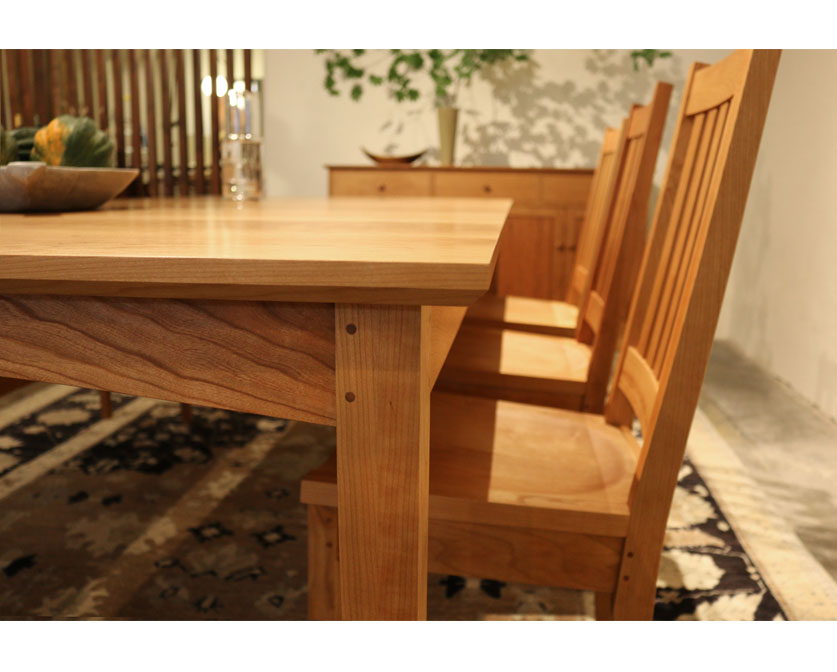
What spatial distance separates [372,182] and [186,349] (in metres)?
2.94

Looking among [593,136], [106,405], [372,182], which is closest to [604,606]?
[106,405]

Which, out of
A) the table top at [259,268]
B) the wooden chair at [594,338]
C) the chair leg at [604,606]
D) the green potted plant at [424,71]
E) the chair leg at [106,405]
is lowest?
the chair leg at [106,405]

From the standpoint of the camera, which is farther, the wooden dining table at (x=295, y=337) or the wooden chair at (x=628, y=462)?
the wooden chair at (x=628, y=462)

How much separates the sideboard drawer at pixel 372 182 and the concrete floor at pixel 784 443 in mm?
1619

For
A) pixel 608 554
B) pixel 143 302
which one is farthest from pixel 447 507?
pixel 143 302

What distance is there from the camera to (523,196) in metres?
3.37

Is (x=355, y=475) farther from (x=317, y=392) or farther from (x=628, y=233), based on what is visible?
(x=628, y=233)

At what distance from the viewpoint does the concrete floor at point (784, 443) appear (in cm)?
177

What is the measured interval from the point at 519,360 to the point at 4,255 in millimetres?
1149

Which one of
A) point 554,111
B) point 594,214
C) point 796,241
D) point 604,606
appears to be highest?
point 554,111

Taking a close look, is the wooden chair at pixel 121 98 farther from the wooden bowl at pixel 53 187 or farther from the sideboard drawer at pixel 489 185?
the wooden bowl at pixel 53 187

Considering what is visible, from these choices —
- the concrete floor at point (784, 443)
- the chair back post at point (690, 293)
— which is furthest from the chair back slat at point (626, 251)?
the concrete floor at point (784, 443)

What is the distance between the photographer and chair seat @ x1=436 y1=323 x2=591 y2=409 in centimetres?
147

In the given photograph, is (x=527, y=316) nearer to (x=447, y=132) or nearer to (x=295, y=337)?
(x=295, y=337)
